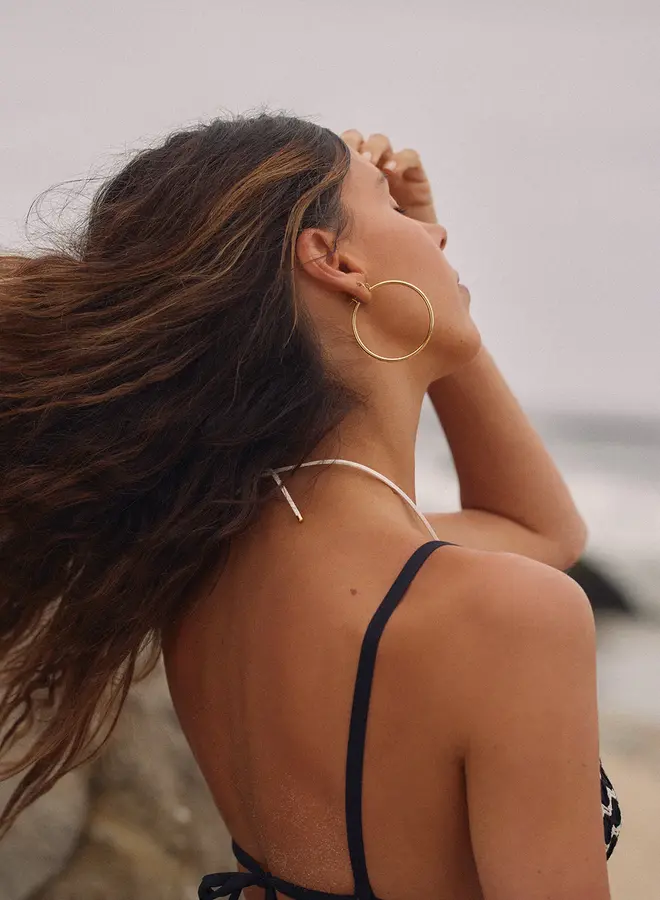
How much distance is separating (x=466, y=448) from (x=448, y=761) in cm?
74

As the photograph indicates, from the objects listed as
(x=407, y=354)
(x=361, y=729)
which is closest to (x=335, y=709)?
(x=361, y=729)

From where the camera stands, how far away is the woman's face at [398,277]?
1.14m

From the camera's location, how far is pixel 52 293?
3.65 feet

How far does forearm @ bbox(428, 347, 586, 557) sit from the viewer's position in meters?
1.56

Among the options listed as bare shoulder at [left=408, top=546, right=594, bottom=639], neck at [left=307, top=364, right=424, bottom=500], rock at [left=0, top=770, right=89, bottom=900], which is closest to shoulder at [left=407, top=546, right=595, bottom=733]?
bare shoulder at [left=408, top=546, right=594, bottom=639]

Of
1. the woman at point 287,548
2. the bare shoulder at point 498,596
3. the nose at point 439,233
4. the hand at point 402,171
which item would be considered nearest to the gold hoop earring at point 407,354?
the woman at point 287,548

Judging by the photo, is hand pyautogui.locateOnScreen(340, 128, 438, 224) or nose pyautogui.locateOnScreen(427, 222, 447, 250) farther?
hand pyautogui.locateOnScreen(340, 128, 438, 224)

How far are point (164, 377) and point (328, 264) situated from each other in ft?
0.72

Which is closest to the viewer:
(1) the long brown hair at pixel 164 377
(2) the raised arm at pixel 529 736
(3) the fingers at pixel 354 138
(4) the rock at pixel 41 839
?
(2) the raised arm at pixel 529 736

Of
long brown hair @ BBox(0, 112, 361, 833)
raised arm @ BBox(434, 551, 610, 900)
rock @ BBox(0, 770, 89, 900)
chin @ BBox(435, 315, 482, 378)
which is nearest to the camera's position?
raised arm @ BBox(434, 551, 610, 900)

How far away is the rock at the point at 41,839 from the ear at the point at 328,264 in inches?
42.4

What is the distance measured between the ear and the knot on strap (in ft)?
2.16

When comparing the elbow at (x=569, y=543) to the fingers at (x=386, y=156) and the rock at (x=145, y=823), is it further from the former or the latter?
the rock at (x=145, y=823)

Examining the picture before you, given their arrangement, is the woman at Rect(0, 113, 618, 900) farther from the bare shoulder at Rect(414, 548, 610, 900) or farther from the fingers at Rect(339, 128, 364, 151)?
the fingers at Rect(339, 128, 364, 151)
